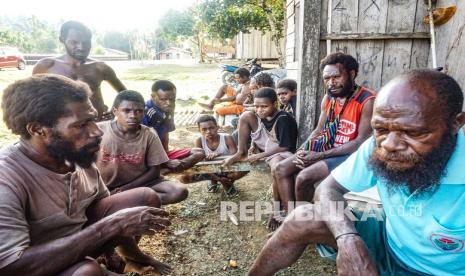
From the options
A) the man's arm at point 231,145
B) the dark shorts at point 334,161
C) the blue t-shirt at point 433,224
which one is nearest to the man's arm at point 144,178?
the man's arm at point 231,145

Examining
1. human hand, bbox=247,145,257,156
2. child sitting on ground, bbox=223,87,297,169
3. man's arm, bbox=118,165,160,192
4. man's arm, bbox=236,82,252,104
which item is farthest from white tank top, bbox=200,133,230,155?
man's arm, bbox=236,82,252,104

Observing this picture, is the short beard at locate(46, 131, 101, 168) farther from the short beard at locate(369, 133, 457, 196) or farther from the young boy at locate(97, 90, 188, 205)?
the short beard at locate(369, 133, 457, 196)

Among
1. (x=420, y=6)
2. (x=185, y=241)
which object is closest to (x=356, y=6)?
(x=420, y=6)

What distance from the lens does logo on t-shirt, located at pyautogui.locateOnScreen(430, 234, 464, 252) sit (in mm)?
1419

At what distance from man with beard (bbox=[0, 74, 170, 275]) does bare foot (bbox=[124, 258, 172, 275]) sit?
67 centimetres

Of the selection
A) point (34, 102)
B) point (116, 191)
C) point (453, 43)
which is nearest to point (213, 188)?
point (116, 191)

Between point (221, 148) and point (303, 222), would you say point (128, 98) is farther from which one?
point (303, 222)

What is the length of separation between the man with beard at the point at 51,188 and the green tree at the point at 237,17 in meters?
11.1

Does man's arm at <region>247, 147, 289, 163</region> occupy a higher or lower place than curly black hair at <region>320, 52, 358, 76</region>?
lower

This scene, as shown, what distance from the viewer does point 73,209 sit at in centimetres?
195

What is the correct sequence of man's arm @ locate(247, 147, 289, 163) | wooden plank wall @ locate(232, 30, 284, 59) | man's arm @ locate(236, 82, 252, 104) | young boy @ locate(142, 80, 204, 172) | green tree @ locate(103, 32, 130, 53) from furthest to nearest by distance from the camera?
green tree @ locate(103, 32, 130, 53) → wooden plank wall @ locate(232, 30, 284, 59) → man's arm @ locate(236, 82, 252, 104) → young boy @ locate(142, 80, 204, 172) → man's arm @ locate(247, 147, 289, 163)

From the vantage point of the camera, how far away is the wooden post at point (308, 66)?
3.42 metres

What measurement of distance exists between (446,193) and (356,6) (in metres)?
2.53

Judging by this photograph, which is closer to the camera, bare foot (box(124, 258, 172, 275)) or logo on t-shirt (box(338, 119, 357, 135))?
bare foot (box(124, 258, 172, 275))
